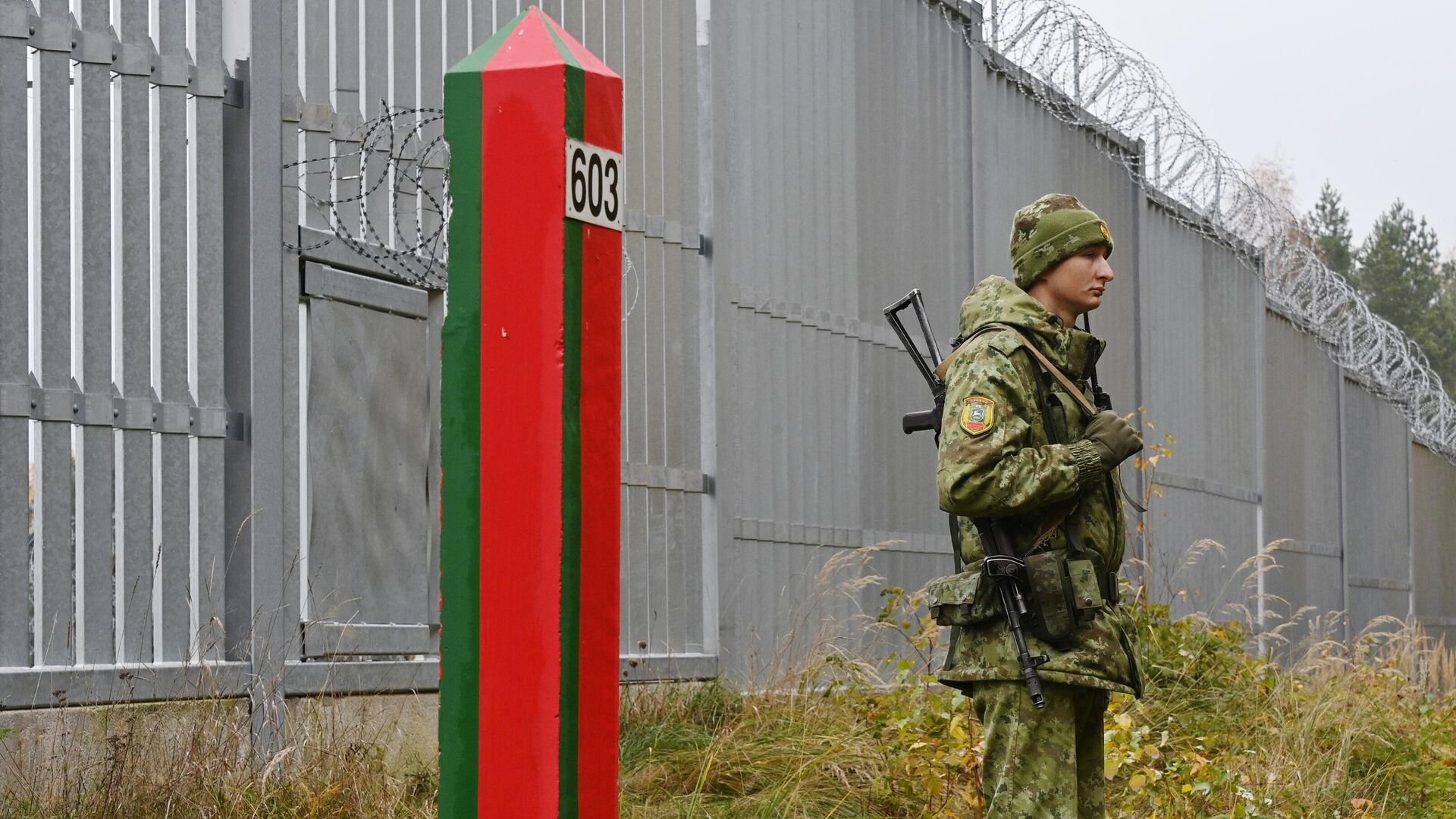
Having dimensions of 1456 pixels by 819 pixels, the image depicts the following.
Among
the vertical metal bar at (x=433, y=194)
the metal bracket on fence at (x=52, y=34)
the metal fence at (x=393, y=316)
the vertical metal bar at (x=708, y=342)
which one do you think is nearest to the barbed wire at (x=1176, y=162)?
the metal fence at (x=393, y=316)

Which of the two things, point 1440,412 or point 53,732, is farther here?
point 1440,412

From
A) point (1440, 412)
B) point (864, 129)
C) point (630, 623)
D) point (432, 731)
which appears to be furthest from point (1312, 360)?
point (432, 731)

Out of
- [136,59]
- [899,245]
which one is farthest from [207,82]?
[899,245]

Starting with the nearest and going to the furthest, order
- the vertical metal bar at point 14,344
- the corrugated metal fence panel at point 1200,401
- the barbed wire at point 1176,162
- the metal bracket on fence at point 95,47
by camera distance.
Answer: the vertical metal bar at point 14,344, the metal bracket on fence at point 95,47, the barbed wire at point 1176,162, the corrugated metal fence panel at point 1200,401

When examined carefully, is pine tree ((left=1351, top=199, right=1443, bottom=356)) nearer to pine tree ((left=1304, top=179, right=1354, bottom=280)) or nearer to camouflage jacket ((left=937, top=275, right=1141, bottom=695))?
pine tree ((left=1304, top=179, right=1354, bottom=280))

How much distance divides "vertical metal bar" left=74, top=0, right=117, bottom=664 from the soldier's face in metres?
2.49

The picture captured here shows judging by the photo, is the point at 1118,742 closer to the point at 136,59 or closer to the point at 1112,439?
the point at 1112,439

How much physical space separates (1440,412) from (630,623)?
15.3m

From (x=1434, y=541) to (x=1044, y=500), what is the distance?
19067mm

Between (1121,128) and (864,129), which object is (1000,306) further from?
(1121,128)

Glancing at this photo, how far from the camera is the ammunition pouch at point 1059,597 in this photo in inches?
141

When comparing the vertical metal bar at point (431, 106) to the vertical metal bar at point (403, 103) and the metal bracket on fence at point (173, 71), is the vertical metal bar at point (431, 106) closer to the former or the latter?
the vertical metal bar at point (403, 103)

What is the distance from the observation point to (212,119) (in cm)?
493

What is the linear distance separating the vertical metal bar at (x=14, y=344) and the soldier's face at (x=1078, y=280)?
256cm
